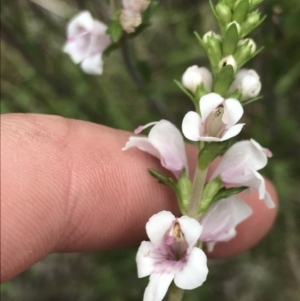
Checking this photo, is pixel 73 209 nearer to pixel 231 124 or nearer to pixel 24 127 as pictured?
pixel 24 127

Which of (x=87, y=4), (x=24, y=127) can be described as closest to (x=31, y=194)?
(x=24, y=127)

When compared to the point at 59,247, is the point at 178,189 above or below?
above

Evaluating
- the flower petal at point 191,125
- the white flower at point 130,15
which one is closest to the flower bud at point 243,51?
the flower petal at point 191,125

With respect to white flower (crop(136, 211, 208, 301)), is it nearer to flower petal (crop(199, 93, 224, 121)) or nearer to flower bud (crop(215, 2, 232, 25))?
flower petal (crop(199, 93, 224, 121))

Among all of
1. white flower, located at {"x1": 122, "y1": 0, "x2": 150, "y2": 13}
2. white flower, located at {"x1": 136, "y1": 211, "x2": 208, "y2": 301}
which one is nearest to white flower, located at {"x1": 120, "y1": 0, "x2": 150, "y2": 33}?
white flower, located at {"x1": 122, "y1": 0, "x2": 150, "y2": 13}

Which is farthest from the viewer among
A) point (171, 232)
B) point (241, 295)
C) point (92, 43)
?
point (241, 295)
